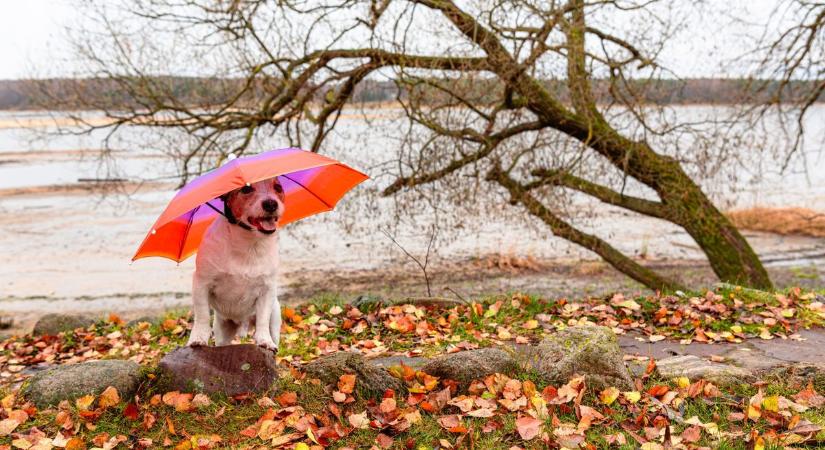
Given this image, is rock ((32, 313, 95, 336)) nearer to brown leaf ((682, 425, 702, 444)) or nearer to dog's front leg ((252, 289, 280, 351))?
dog's front leg ((252, 289, 280, 351))

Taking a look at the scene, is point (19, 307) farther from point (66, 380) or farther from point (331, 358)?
point (331, 358)

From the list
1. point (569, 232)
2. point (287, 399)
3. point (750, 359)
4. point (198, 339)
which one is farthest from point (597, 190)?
point (198, 339)

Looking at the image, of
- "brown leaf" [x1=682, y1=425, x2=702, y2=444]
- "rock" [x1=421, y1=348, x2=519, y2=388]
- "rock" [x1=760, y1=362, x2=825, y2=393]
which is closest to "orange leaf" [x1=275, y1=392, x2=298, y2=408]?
"rock" [x1=421, y1=348, x2=519, y2=388]

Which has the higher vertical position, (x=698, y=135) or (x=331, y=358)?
(x=698, y=135)

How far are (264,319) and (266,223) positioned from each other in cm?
80

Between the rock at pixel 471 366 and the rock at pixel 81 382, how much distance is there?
2097 mm

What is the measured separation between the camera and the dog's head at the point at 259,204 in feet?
13.2

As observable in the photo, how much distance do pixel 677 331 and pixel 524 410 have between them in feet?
10.1

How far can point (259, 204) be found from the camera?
13.2 ft

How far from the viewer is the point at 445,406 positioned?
480cm

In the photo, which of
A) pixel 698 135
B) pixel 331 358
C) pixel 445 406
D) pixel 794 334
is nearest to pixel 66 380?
pixel 331 358

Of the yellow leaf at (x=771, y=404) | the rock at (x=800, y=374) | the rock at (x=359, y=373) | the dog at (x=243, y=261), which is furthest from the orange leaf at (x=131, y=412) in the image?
the rock at (x=800, y=374)

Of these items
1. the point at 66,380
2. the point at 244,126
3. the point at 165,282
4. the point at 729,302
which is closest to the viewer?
the point at 66,380

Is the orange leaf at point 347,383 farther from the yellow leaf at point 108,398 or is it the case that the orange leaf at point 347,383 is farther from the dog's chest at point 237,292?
the yellow leaf at point 108,398
